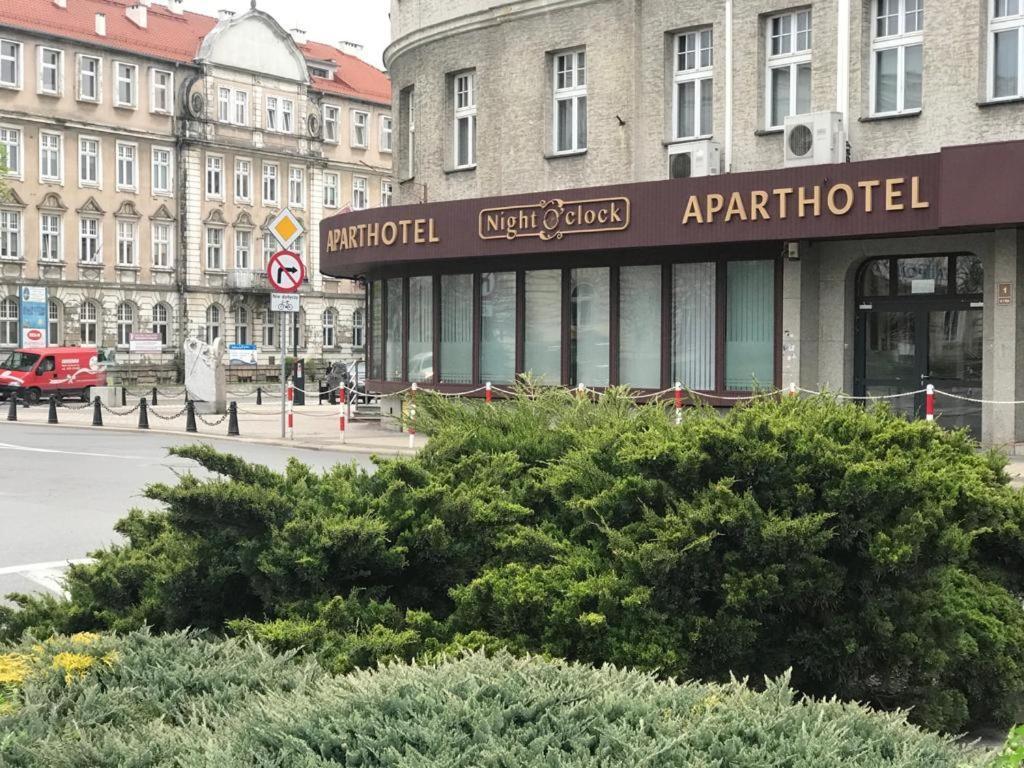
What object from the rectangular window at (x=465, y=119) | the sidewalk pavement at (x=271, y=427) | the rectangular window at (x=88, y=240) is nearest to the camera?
the sidewalk pavement at (x=271, y=427)

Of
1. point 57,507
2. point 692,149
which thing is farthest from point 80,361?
point 57,507

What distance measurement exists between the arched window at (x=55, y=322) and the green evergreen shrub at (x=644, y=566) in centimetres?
6272

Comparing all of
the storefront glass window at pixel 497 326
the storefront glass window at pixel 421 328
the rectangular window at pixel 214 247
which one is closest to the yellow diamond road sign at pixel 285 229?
the storefront glass window at pixel 421 328

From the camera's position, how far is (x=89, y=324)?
6631 centimetres

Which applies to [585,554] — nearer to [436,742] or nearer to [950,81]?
[436,742]

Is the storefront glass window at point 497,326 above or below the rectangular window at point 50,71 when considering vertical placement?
below

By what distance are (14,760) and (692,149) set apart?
1918cm

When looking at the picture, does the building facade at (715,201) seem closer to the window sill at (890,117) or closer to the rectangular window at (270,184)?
the window sill at (890,117)

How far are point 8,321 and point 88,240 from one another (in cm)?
623

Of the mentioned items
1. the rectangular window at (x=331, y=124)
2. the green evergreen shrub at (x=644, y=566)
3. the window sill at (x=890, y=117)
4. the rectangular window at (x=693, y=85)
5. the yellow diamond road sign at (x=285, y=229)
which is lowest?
the green evergreen shrub at (x=644, y=566)

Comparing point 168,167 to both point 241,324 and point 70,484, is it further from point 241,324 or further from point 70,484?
point 70,484

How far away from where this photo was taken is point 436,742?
3.10 m

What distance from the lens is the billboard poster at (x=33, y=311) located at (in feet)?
199

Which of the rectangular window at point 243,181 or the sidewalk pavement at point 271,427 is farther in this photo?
the rectangular window at point 243,181
